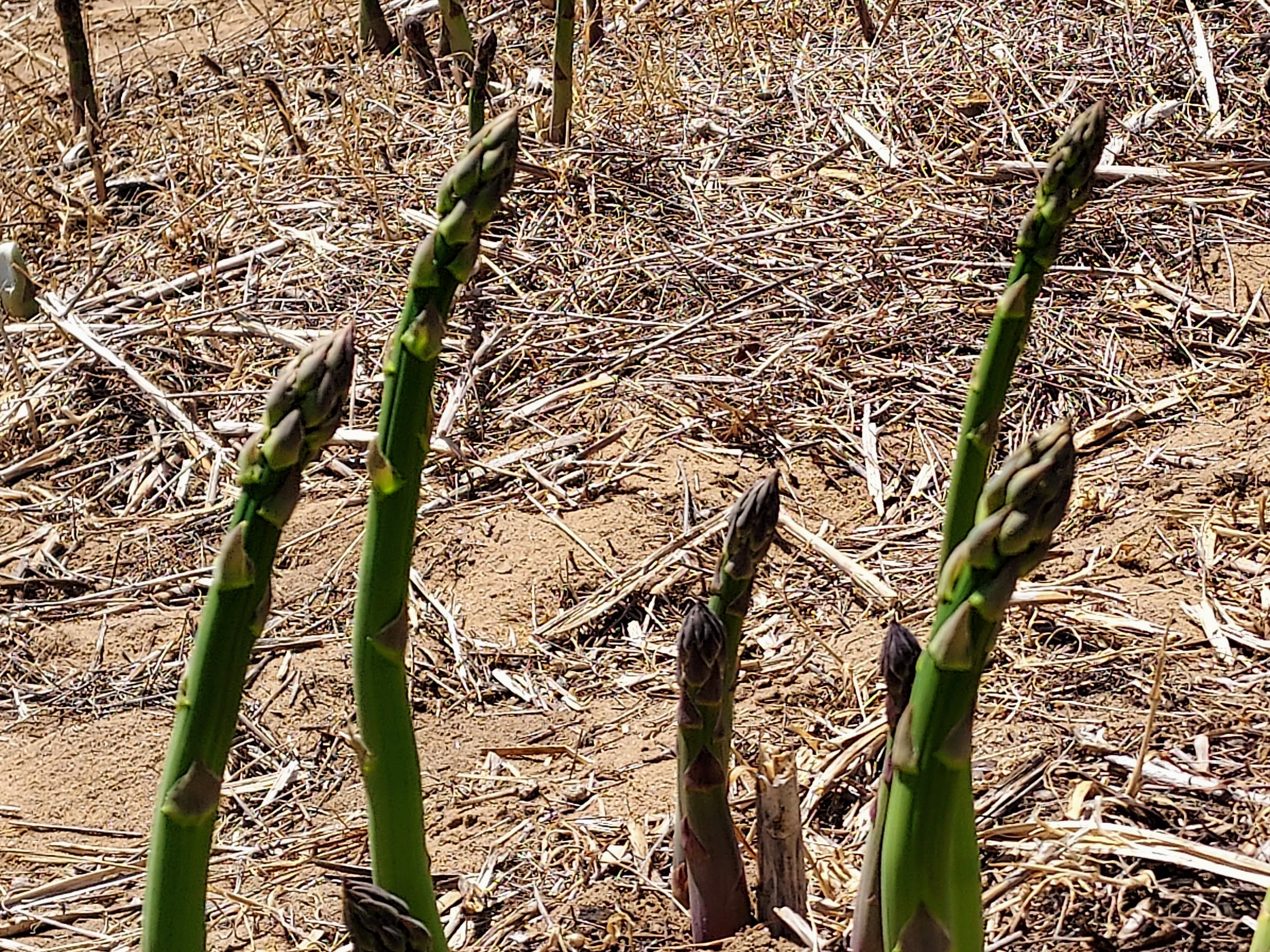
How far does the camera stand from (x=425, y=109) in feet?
15.1

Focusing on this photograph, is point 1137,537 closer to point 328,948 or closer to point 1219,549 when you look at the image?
point 1219,549

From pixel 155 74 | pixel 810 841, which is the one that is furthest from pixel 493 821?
pixel 155 74

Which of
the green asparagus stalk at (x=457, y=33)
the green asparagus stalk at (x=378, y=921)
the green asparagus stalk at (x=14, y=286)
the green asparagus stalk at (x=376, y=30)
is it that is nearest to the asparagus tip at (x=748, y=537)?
the green asparagus stalk at (x=378, y=921)

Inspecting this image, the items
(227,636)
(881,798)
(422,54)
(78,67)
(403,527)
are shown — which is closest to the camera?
(227,636)

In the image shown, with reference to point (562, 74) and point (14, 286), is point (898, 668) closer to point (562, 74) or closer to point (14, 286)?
point (562, 74)

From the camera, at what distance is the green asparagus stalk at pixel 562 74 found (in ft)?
13.3

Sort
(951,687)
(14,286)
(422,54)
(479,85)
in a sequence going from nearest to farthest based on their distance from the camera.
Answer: (951,687) < (479,85) < (14,286) < (422,54)

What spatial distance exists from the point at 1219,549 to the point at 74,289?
3.12 meters

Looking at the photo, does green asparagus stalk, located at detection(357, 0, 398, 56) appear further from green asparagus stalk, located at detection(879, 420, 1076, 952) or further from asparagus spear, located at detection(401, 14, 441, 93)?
green asparagus stalk, located at detection(879, 420, 1076, 952)

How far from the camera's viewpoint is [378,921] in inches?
52.6

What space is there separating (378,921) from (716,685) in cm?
46

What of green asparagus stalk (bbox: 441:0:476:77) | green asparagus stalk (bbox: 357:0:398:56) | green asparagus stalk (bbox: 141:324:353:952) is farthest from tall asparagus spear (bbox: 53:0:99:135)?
green asparagus stalk (bbox: 141:324:353:952)

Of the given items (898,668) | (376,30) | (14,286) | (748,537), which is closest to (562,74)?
(376,30)

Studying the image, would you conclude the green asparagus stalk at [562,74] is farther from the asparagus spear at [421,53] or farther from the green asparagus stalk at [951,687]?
the green asparagus stalk at [951,687]
